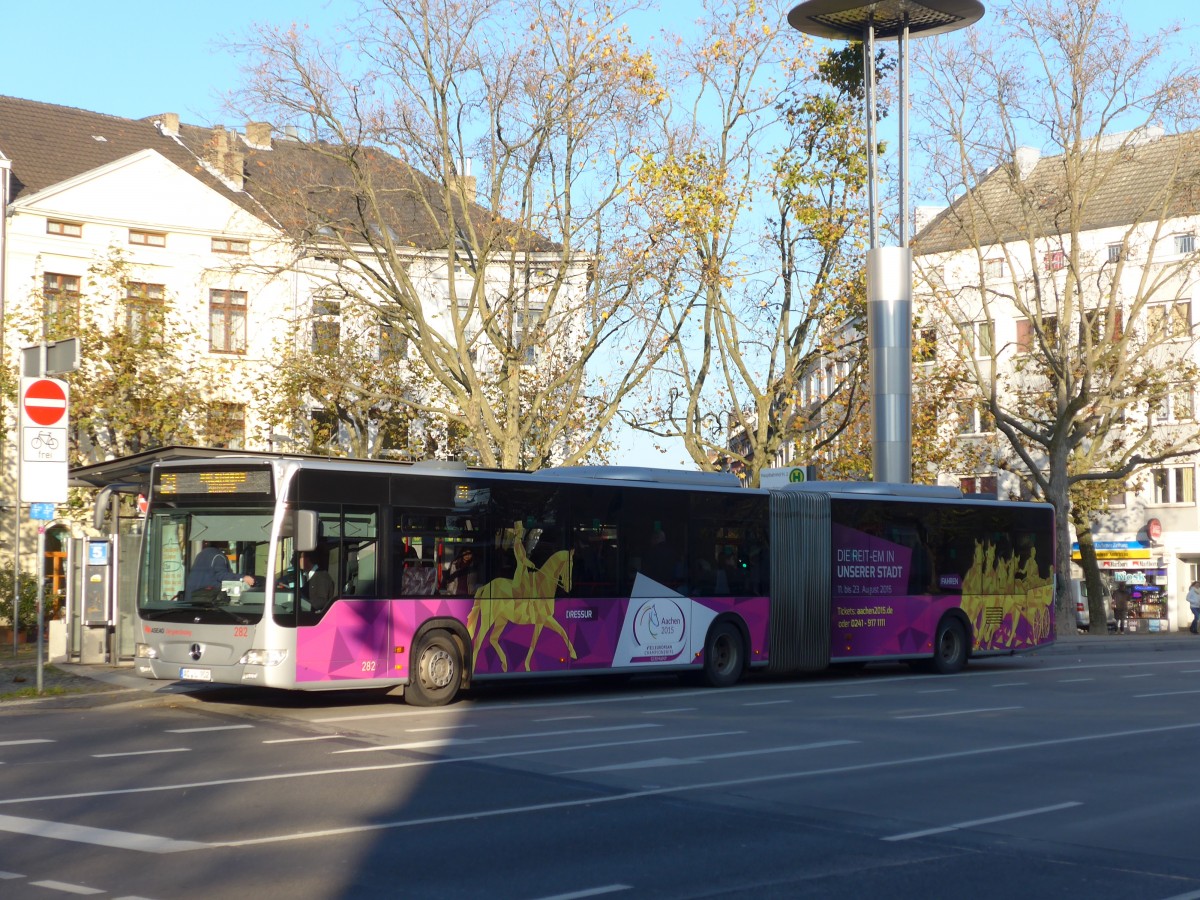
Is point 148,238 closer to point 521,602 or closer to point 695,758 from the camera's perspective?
point 521,602

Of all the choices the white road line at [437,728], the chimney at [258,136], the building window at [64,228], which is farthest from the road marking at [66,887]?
the chimney at [258,136]

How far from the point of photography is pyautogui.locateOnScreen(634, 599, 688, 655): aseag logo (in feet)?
71.7

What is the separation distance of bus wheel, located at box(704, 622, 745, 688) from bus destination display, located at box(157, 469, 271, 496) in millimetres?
8022

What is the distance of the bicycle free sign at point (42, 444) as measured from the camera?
18328 millimetres

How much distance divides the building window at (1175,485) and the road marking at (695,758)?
2039 inches

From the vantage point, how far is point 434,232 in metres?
36.8

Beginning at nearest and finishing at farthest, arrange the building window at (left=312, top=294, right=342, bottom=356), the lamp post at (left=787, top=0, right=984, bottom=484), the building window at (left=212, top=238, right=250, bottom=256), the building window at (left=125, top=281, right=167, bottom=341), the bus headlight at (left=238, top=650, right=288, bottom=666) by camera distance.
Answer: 1. the bus headlight at (left=238, top=650, right=288, bottom=666)
2. the lamp post at (left=787, top=0, right=984, bottom=484)
3. the building window at (left=312, top=294, right=342, bottom=356)
4. the building window at (left=125, top=281, right=167, bottom=341)
5. the building window at (left=212, top=238, right=250, bottom=256)

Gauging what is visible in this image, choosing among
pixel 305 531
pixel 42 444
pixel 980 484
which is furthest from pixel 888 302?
pixel 980 484

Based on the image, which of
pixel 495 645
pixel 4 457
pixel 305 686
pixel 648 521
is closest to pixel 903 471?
pixel 648 521

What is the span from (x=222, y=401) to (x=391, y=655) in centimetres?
2074

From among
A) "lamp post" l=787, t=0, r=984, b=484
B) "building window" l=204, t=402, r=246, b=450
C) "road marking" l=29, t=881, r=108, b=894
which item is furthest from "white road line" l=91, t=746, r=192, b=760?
"building window" l=204, t=402, r=246, b=450

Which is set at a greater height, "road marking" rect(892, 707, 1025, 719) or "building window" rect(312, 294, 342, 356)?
"building window" rect(312, 294, 342, 356)

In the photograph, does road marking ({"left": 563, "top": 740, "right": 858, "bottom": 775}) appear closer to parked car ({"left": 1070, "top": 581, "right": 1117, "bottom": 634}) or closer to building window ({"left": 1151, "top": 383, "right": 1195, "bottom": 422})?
building window ({"left": 1151, "top": 383, "right": 1195, "bottom": 422})

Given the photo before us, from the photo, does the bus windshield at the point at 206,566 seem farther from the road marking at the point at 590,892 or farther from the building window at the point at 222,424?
the building window at the point at 222,424
